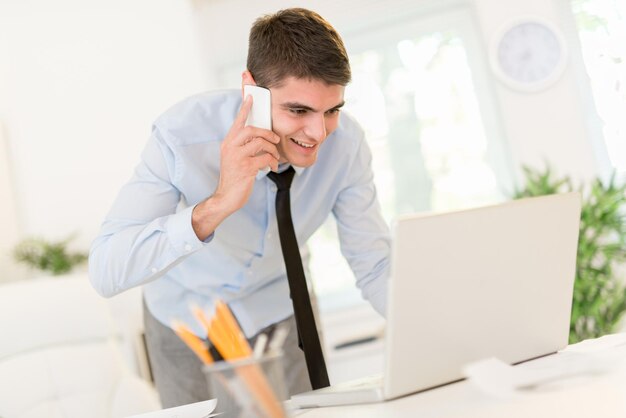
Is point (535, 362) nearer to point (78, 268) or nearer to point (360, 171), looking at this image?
point (360, 171)

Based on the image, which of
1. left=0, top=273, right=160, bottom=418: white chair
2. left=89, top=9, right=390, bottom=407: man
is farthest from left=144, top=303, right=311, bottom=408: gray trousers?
left=0, top=273, right=160, bottom=418: white chair

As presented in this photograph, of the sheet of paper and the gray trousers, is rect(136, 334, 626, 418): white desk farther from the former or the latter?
Answer: the gray trousers

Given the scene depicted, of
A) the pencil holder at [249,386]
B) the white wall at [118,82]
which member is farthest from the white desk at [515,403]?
the white wall at [118,82]

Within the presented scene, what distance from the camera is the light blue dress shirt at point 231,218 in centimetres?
167

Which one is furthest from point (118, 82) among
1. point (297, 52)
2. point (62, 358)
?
point (297, 52)

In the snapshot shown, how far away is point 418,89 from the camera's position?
183 inches

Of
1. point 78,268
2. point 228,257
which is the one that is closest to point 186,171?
point 228,257

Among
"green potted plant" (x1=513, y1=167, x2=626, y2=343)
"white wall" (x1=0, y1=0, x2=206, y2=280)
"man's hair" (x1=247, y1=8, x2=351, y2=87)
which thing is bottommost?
"green potted plant" (x1=513, y1=167, x2=626, y2=343)

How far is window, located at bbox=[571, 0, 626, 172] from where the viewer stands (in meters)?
4.47

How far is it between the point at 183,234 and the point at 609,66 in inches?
149

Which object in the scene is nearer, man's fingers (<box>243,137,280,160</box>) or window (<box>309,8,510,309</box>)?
man's fingers (<box>243,137,280,160</box>)

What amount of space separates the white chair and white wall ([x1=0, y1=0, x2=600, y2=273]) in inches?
91.6

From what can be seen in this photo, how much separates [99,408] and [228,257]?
725 mm

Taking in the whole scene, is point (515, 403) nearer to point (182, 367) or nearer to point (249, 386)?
point (249, 386)
